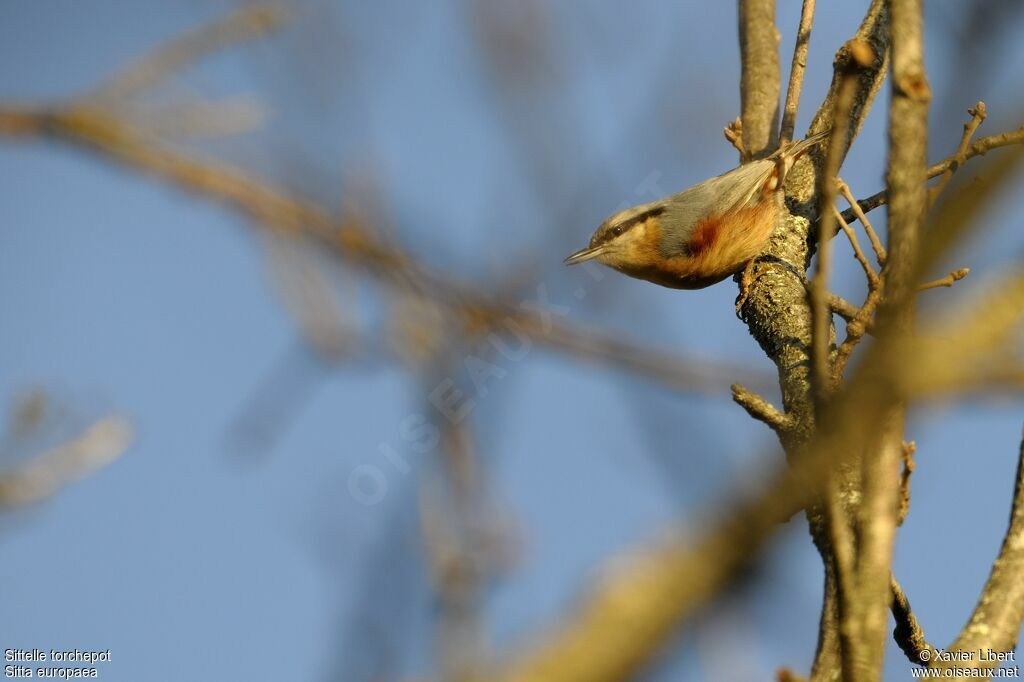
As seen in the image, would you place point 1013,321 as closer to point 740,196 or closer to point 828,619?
point 828,619

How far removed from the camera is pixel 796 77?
4.41 metres

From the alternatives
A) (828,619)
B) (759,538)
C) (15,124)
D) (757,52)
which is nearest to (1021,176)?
(759,538)

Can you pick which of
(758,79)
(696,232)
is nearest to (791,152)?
(758,79)

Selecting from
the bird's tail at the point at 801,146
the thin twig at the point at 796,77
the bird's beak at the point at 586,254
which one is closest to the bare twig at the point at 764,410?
the bird's tail at the point at 801,146

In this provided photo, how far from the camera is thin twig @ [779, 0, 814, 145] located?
14.4 feet

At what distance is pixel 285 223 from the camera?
2734mm

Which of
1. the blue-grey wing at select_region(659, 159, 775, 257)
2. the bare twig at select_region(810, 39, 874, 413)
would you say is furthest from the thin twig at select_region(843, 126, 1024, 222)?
the blue-grey wing at select_region(659, 159, 775, 257)

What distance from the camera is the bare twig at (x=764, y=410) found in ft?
9.73

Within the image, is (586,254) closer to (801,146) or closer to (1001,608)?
(801,146)

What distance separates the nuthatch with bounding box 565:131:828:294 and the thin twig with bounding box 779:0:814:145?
0.33m

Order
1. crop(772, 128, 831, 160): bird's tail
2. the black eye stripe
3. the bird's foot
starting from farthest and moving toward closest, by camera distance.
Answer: the black eye stripe → crop(772, 128, 831, 160): bird's tail → the bird's foot

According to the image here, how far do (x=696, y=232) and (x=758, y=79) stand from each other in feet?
3.91

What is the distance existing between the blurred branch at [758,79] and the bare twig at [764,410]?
1948mm

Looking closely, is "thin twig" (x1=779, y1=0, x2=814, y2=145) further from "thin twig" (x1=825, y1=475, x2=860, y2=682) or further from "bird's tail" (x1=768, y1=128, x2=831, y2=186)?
"thin twig" (x1=825, y1=475, x2=860, y2=682)
